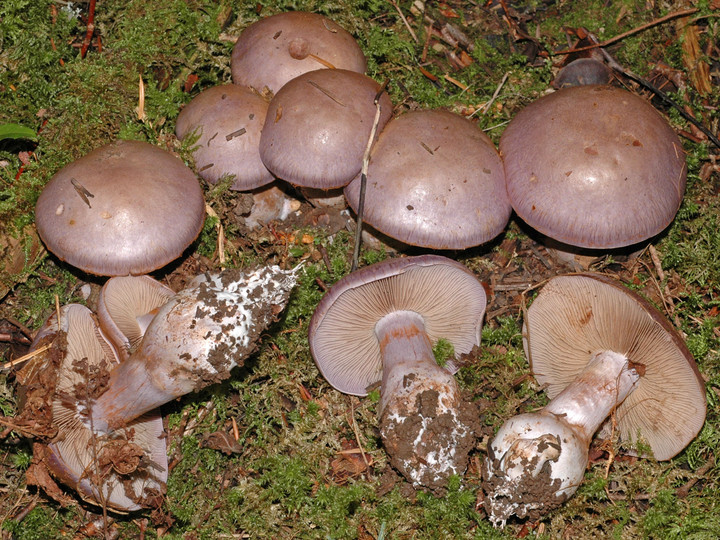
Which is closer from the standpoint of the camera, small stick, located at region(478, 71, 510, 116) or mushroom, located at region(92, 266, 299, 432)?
mushroom, located at region(92, 266, 299, 432)

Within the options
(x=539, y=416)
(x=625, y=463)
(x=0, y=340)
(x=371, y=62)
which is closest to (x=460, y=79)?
(x=371, y=62)

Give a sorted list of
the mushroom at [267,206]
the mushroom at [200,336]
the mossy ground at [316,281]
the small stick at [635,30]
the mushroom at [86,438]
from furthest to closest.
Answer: the small stick at [635,30], the mushroom at [267,206], the mossy ground at [316,281], the mushroom at [86,438], the mushroom at [200,336]

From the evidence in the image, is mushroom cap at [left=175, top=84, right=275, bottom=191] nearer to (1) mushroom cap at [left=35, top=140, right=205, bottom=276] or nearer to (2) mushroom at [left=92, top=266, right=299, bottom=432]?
(1) mushroom cap at [left=35, top=140, right=205, bottom=276]

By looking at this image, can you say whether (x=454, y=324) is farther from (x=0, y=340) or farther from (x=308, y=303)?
(x=0, y=340)

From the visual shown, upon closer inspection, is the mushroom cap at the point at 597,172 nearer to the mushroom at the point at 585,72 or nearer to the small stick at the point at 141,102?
the mushroom at the point at 585,72

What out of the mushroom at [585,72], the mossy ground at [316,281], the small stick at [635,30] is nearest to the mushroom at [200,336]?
the mossy ground at [316,281]

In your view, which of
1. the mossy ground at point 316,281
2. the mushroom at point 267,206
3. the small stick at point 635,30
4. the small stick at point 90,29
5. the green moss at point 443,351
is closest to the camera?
the mossy ground at point 316,281

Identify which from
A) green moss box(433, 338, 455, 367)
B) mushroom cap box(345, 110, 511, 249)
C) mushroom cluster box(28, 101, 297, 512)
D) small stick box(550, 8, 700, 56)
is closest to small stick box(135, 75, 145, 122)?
mushroom cluster box(28, 101, 297, 512)
